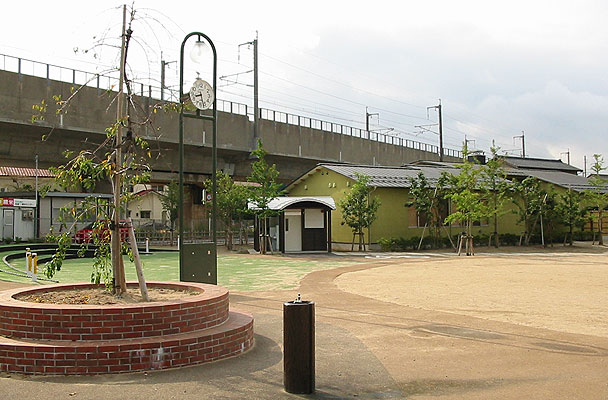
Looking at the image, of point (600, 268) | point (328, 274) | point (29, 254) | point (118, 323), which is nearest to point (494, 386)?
point (118, 323)

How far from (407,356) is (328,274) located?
10654mm

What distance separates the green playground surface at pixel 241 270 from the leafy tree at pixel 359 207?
3093 millimetres

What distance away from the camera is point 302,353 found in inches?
221

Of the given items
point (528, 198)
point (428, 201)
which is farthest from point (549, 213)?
point (428, 201)

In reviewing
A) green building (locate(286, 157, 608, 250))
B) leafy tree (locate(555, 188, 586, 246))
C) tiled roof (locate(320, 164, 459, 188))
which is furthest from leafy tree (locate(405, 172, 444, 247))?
leafy tree (locate(555, 188, 586, 246))

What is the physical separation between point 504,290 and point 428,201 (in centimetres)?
1692

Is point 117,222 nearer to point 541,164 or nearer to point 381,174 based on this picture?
point 381,174

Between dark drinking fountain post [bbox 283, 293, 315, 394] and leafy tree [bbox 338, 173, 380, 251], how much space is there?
23318mm

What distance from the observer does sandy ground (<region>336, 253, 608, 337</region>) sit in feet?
32.7

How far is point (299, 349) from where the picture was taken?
5.62 metres

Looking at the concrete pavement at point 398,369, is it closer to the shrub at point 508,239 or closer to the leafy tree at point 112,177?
the leafy tree at point 112,177

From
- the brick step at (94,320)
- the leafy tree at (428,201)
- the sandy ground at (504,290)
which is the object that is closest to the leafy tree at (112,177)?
the brick step at (94,320)

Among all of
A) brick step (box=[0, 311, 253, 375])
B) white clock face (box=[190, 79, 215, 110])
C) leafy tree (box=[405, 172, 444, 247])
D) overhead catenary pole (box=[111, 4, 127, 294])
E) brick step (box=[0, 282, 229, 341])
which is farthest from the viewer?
leafy tree (box=[405, 172, 444, 247])

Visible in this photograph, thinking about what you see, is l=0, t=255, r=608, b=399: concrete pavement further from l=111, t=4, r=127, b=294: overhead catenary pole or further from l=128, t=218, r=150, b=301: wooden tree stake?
l=111, t=4, r=127, b=294: overhead catenary pole
